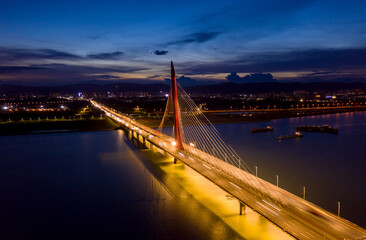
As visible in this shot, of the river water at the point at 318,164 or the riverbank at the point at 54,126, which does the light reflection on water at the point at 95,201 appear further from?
the riverbank at the point at 54,126

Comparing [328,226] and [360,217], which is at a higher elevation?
[328,226]

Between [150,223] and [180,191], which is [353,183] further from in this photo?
[150,223]

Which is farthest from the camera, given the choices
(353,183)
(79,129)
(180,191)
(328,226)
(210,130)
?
(210,130)

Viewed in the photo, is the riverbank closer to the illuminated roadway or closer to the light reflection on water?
the light reflection on water

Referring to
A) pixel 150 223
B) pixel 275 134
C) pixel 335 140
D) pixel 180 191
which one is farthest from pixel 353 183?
pixel 275 134

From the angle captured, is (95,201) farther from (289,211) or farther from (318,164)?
(318,164)
